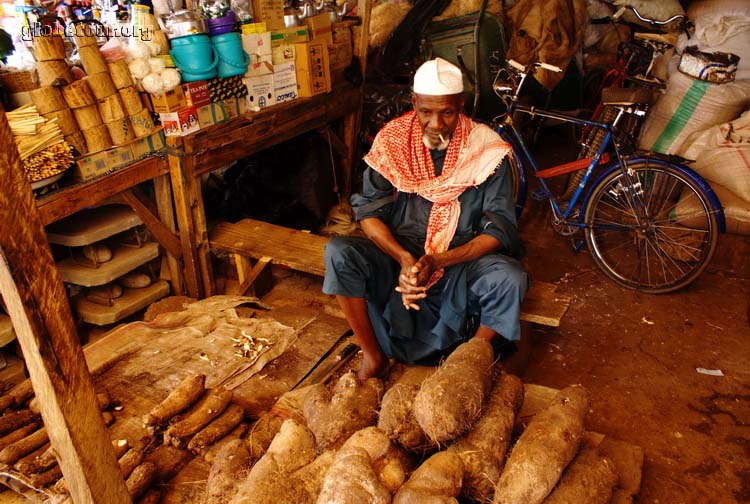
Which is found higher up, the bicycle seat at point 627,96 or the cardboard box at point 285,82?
the cardboard box at point 285,82

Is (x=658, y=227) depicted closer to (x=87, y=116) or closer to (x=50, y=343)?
(x=87, y=116)

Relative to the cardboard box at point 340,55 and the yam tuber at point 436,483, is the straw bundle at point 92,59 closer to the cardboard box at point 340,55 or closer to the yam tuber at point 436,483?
the cardboard box at point 340,55

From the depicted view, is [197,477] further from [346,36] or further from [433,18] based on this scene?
[433,18]

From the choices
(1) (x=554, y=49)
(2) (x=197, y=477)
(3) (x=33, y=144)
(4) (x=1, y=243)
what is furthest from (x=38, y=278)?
(1) (x=554, y=49)

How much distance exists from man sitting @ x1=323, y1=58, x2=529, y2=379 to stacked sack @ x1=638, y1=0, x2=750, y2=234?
2.16 m

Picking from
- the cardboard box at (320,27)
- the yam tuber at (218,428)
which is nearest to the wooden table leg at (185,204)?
the cardboard box at (320,27)

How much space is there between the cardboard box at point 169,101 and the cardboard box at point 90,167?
1.44 ft

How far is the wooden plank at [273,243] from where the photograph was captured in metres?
3.85

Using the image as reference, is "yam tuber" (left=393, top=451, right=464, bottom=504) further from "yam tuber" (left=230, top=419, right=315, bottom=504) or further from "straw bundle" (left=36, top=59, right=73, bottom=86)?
"straw bundle" (left=36, top=59, right=73, bottom=86)

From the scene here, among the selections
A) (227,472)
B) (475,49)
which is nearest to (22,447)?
(227,472)

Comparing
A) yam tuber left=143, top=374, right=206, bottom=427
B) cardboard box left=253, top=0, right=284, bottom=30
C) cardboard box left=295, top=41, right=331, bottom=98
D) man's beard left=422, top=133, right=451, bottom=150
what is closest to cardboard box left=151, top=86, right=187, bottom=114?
cardboard box left=253, top=0, right=284, bottom=30

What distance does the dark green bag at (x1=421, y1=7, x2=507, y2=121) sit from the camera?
5031mm

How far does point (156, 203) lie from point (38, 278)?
8.38 ft

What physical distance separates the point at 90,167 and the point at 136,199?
420 millimetres
